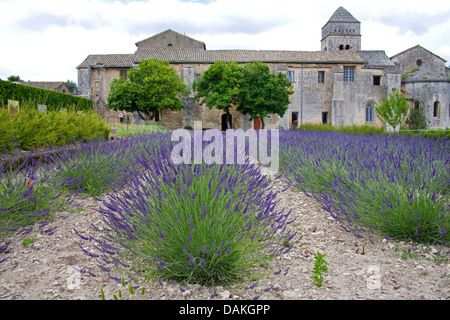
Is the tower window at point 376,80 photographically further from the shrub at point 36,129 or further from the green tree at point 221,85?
the shrub at point 36,129

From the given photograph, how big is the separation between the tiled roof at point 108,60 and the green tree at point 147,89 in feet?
22.3

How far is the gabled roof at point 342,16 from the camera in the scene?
43122 millimetres

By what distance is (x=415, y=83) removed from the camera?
3167 centimetres

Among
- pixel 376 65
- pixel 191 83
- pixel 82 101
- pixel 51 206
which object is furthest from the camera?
pixel 376 65

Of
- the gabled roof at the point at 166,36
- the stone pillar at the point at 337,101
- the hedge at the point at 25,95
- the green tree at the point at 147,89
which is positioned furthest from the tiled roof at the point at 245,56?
the hedge at the point at 25,95

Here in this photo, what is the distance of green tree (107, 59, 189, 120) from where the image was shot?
76.8 ft

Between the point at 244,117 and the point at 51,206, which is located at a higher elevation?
the point at 244,117

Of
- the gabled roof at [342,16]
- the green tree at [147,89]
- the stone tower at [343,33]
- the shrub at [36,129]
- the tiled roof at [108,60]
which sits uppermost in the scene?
the gabled roof at [342,16]

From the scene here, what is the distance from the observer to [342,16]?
142 feet

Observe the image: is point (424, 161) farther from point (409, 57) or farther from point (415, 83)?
point (409, 57)

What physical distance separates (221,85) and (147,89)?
5292 mm

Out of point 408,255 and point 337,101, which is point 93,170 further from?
point 337,101
